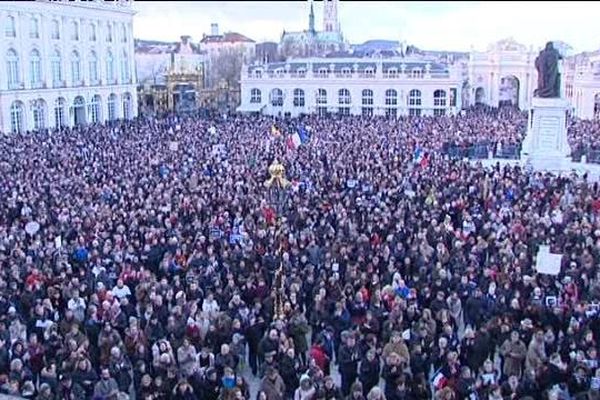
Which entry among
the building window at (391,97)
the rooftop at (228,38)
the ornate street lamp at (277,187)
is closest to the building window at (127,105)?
the building window at (391,97)

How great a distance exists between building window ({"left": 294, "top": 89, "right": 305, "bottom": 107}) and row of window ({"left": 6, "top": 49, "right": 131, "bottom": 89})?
16.1 meters

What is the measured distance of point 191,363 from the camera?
1115cm

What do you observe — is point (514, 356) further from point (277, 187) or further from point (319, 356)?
point (277, 187)

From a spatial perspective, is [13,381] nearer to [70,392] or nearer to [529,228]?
[70,392]

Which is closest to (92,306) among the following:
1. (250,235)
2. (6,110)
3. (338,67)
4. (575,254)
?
(250,235)

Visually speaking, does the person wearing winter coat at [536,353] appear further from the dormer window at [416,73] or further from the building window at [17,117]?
the dormer window at [416,73]

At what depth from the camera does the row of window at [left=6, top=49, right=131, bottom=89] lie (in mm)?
52844

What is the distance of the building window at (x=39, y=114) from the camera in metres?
55.0

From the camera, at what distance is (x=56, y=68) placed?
57.8m

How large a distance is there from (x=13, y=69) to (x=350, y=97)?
31.5 meters

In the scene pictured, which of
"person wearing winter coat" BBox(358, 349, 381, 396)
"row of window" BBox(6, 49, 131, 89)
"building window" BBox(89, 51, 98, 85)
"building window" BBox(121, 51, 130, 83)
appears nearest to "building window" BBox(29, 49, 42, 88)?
"row of window" BBox(6, 49, 131, 89)

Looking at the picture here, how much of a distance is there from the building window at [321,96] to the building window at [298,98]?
1606 millimetres

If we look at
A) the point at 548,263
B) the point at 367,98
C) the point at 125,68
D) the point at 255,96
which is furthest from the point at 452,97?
the point at 548,263

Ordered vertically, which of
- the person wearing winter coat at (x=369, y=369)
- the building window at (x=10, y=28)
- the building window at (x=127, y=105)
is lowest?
the person wearing winter coat at (x=369, y=369)
